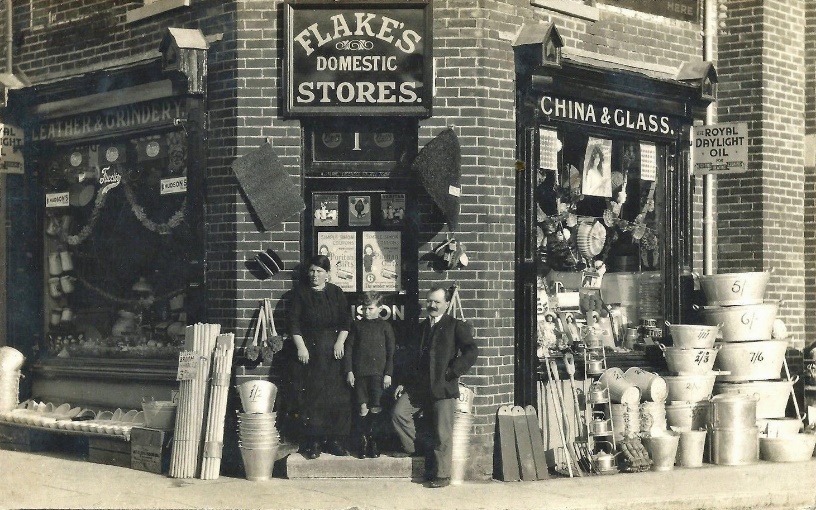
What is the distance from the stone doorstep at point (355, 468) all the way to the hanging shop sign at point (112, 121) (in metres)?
3.55

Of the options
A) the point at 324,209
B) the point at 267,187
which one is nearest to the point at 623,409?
the point at 324,209

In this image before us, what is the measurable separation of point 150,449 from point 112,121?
3.53 meters

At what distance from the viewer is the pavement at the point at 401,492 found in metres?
9.57

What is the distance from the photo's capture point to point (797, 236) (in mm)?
13602

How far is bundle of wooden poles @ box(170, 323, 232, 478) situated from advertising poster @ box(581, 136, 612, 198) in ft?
13.4

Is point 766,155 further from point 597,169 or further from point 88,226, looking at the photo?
point 88,226

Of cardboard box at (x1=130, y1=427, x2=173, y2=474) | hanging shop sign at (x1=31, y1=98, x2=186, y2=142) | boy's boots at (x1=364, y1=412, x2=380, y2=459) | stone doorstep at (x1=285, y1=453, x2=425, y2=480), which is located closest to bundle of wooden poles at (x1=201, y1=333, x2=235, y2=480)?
cardboard box at (x1=130, y1=427, x2=173, y2=474)

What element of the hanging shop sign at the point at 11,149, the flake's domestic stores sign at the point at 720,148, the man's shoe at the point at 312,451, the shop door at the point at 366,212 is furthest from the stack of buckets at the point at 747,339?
the hanging shop sign at the point at 11,149

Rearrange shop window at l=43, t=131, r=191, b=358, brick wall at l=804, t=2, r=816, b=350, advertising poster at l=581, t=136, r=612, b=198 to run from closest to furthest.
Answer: shop window at l=43, t=131, r=191, b=358 → advertising poster at l=581, t=136, r=612, b=198 → brick wall at l=804, t=2, r=816, b=350

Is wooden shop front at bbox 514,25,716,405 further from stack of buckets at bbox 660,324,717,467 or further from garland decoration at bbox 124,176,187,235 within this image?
garland decoration at bbox 124,176,187,235

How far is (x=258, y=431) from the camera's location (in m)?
10.6

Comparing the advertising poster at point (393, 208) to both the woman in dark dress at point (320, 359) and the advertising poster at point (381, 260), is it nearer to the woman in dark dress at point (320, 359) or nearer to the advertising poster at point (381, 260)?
the advertising poster at point (381, 260)

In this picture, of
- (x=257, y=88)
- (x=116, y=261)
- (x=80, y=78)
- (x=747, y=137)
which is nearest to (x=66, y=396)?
(x=116, y=261)

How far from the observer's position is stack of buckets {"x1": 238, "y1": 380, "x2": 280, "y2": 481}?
10.6 metres
